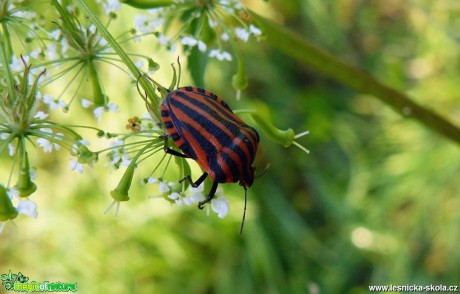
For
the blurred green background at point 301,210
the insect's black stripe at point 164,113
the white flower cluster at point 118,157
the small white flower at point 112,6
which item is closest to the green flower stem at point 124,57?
the insect's black stripe at point 164,113

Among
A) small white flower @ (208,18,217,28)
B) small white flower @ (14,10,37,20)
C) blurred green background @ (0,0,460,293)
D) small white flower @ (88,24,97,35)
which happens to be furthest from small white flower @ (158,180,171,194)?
blurred green background @ (0,0,460,293)

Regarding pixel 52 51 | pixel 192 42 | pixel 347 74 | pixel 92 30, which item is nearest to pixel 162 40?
pixel 192 42

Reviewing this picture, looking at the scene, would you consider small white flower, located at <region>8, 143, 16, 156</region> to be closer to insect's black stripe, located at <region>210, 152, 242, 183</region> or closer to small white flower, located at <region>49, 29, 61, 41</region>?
small white flower, located at <region>49, 29, 61, 41</region>

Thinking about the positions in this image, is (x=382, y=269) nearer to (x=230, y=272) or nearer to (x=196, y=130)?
(x=230, y=272)

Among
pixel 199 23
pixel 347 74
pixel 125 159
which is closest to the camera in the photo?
pixel 125 159

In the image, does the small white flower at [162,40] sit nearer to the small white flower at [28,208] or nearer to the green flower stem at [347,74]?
the green flower stem at [347,74]

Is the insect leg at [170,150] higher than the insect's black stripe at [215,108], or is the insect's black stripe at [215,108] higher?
the insect's black stripe at [215,108]

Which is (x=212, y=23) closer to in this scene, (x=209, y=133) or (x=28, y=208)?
(x=209, y=133)
